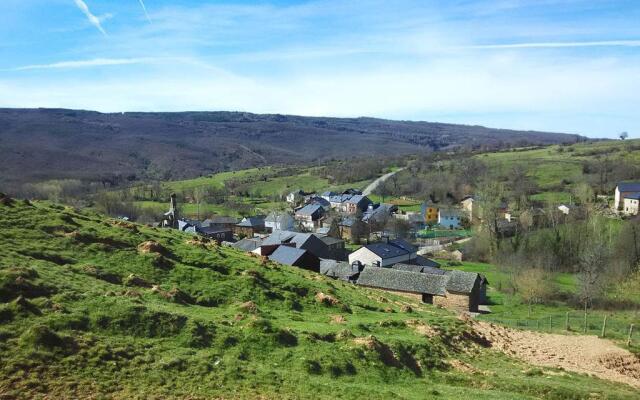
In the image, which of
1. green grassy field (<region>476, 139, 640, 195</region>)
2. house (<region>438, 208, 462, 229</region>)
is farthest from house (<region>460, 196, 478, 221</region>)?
green grassy field (<region>476, 139, 640, 195</region>)

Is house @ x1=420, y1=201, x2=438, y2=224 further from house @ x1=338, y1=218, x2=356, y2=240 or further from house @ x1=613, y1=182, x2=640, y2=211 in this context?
Result: house @ x1=613, y1=182, x2=640, y2=211

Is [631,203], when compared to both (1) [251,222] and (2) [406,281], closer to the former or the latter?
(2) [406,281]

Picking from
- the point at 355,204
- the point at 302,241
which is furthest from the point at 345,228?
the point at 302,241

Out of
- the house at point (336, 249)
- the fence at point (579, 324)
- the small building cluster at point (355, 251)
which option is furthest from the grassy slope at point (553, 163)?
the fence at point (579, 324)

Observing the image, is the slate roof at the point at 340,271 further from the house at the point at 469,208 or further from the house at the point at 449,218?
the house at the point at 469,208

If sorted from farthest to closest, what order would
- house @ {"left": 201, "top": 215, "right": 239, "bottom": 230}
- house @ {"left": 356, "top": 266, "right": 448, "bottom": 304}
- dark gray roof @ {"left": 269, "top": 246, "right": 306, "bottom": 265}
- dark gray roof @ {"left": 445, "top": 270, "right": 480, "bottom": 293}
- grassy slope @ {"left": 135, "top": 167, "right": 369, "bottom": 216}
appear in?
grassy slope @ {"left": 135, "top": 167, "right": 369, "bottom": 216}, house @ {"left": 201, "top": 215, "right": 239, "bottom": 230}, dark gray roof @ {"left": 269, "top": 246, "right": 306, "bottom": 265}, house @ {"left": 356, "top": 266, "right": 448, "bottom": 304}, dark gray roof @ {"left": 445, "top": 270, "right": 480, "bottom": 293}

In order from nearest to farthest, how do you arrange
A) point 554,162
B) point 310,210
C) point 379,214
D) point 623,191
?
point 623,191
point 379,214
point 310,210
point 554,162

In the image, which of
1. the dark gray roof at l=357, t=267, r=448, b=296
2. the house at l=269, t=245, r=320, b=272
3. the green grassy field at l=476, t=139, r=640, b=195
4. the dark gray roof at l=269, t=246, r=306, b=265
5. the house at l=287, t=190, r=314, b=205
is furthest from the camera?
the house at l=287, t=190, r=314, b=205
